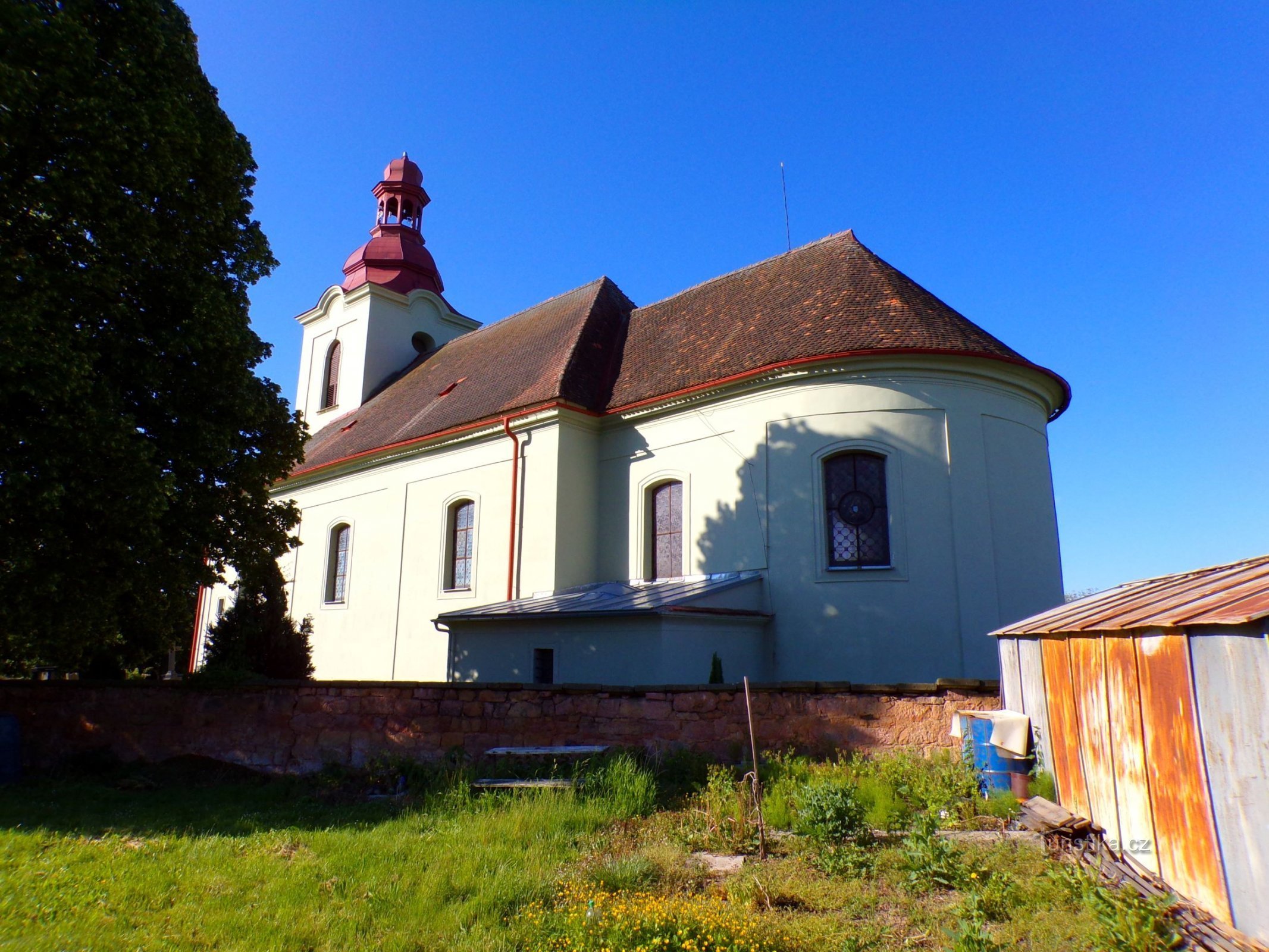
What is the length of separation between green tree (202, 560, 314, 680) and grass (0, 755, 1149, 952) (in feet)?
22.4

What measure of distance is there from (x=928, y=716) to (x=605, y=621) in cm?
585

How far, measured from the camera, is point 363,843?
726cm

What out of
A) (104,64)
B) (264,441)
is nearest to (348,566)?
(264,441)

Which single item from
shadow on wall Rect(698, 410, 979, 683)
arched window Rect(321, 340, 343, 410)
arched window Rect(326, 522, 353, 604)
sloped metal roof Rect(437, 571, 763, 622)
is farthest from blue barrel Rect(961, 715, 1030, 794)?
arched window Rect(321, 340, 343, 410)

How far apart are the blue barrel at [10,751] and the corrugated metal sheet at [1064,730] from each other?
1289cm

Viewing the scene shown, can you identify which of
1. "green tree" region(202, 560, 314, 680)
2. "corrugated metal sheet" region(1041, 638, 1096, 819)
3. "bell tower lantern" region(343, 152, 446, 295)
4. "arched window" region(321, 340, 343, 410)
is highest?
"bell tower lantern" region(343, 152, 446, 295)

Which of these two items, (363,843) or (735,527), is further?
(735,527)

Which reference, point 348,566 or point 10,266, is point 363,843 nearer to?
point 10,266

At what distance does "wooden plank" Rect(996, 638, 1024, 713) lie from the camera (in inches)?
340

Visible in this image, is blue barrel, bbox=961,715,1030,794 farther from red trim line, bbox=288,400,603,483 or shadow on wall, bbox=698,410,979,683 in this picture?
red trim line, bbox=288,400,603,483

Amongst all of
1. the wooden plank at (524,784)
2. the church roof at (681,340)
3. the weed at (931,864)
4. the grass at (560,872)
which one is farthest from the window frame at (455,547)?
the weed at (931,864)

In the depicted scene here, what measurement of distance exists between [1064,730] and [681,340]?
12.3m

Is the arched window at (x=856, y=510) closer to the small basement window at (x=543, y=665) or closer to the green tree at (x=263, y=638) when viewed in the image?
the small basement window at (x=543, y=665)

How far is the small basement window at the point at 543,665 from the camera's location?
1453 centimetres
